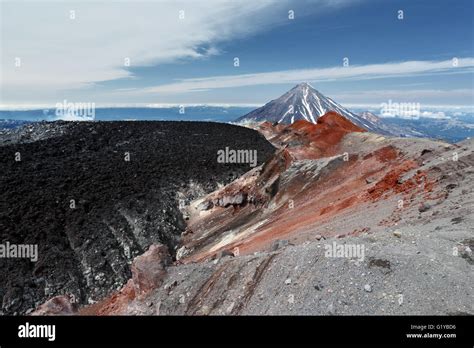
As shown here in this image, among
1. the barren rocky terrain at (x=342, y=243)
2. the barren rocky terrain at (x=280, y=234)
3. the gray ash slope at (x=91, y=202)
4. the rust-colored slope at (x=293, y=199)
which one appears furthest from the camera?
the gray ash slope at (x=91, y=202)

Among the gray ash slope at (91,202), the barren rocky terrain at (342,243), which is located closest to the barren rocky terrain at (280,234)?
the barren rocky terrain at (342,243)

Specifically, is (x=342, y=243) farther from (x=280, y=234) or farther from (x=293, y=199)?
(x=293, y=199)

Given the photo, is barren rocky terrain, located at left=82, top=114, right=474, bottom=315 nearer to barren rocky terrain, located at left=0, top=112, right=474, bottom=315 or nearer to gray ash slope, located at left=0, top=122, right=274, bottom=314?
barren rocky terrain, located at left=0, top=112, right=474, bottom=315

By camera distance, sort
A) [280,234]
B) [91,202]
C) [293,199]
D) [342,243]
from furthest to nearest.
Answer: [91,202]
[293,199]
[280,234]
[342,243]

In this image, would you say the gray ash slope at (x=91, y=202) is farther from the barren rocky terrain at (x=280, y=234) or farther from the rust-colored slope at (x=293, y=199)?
the rust-colored slope at (x=293, y=199)

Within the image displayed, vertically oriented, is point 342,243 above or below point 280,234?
above

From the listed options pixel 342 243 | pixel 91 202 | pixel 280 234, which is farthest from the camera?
pixel 91 202

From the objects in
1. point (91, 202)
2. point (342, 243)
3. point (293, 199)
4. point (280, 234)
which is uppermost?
point (342, 243)

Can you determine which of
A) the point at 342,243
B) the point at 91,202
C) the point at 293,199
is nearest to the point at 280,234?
the point at 293,199
